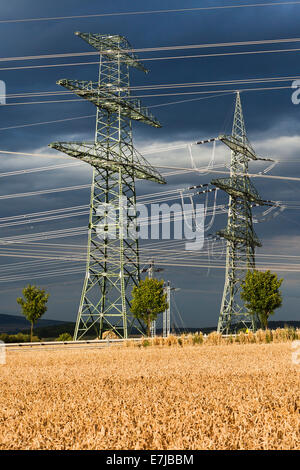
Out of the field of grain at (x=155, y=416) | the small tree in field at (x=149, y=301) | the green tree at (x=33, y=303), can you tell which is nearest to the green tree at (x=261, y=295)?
the small tree in field at (x=149, y=301)

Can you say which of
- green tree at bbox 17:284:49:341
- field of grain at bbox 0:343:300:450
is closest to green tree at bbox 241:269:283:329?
green tree at bbox 17:284:49:341

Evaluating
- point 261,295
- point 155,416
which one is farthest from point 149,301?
point 155,416

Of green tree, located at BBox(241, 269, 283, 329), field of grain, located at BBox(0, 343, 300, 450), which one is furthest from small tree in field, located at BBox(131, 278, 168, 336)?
field of grain, located at BBox(0, 343, 300, 450)

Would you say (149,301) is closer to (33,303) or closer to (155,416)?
(33,303)

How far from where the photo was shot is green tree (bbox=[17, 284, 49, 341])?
47844 mm

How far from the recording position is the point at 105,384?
24.8 ft

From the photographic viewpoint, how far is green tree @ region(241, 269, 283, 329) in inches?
2041

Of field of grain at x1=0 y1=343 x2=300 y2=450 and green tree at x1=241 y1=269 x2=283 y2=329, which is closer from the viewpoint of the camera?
field of grain at x1=0 y1=343 x2=300 y2=450

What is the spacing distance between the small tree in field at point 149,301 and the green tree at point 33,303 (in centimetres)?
1057

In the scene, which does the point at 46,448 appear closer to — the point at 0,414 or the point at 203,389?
the point at 0,414

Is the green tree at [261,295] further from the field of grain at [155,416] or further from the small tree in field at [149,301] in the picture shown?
the field of grain at [155,416]

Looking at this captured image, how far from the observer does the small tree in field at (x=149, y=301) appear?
5334 cm

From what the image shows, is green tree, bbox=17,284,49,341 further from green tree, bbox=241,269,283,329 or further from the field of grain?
the field of grain

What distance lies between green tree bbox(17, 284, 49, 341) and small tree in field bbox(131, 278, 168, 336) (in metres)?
10.6
